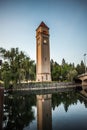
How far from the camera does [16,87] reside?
18734 millimetres

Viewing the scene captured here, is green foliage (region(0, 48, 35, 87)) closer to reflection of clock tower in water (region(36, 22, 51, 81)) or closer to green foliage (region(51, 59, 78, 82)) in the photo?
reflection of clock tower in water (region(36, 22, 51, 81))

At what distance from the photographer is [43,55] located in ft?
84.7

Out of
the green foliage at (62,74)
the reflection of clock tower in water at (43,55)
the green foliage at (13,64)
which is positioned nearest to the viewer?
the green foliage at (13,64)

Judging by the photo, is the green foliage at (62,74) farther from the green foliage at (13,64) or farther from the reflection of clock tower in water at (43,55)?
the green foliage at (13,64)

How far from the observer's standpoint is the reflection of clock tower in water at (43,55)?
25.7 metres

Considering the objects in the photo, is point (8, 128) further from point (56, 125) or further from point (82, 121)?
point (82, 121)

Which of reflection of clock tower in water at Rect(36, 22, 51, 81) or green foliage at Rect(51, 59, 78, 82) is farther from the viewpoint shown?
green foliage at Rect(51, 59, 78, 82)

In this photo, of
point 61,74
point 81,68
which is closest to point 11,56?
point 61,74

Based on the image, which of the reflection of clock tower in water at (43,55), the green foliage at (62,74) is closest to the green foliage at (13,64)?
the reflection of clock tower in water at (43,55)

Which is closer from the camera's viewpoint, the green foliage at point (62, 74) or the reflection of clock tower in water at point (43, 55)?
the reflection of clock tower in water at point (43, 55)

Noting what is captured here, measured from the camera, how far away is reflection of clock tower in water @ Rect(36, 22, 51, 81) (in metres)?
25.7

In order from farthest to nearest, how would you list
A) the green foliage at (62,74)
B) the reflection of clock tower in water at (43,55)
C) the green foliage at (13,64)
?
the green foliage at (62,74) → the reflection of clock tower in water at (43,55) → the green foliage at (13,64)

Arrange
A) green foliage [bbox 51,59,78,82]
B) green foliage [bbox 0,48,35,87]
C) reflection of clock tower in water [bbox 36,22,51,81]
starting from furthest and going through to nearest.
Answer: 1. green foliage [bbox 51,59,78,82]
2. reflection of clock tower in water [bbox 36,22,51,81]
3. green foliage [bbox 0,48,35,87]

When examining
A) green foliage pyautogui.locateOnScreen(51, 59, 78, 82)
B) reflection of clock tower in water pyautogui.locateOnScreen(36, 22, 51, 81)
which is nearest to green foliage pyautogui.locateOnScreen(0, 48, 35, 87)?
reflection of clock tower in water pyautogui.locateOnScreen(36, 22, 51, 81)
